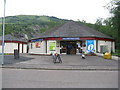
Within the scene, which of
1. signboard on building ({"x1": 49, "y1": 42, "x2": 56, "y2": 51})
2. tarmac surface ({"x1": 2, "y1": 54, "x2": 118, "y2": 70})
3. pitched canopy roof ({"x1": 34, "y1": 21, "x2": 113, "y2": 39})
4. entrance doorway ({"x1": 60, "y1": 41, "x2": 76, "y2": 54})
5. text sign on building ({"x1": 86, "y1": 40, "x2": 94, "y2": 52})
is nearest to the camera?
tarmac surface ({"x1": 2, "y1": 54, "x2": 118, "y2": 70})

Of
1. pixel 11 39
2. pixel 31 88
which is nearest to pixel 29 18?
pixel 11 39

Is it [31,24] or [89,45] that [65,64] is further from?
[31,24]

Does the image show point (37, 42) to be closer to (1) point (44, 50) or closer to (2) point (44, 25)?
(1) point (44, 50)

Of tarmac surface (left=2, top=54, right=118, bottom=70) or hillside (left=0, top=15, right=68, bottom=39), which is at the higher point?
hillside (left=0, top=15, right=68, bottom=39)

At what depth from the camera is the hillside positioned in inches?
3864

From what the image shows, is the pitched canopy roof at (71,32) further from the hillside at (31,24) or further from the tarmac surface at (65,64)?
the hillside at (31,24)

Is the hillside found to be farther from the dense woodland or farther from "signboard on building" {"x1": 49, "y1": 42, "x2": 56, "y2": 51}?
"signboard on building" {"x1": 49, "y1": 42, "x2": 56, "y2": 51}

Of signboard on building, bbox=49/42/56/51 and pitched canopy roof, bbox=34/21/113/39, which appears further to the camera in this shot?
signboard on building, bbox=49/42/56/51

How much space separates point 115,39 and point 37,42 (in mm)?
16037

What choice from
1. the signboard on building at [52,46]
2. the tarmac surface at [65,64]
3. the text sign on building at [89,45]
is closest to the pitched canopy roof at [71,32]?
the text sign on building at [89,45]

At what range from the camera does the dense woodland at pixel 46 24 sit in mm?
32688

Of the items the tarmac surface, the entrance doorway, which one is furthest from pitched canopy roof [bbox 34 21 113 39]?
the tarmac surface

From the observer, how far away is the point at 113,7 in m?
33.0

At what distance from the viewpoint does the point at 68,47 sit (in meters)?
34.0
